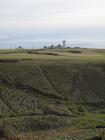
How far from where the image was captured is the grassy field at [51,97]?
49656 mm

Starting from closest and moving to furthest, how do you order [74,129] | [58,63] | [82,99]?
[74,129] < [82,99] < [58,63]

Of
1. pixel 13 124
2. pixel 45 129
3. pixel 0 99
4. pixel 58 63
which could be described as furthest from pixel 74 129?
pixel 58 63

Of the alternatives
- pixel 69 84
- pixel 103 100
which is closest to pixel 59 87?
pixel 69 84

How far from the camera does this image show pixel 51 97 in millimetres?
61500

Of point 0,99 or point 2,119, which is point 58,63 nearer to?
point 0,99

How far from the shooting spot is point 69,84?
214ft

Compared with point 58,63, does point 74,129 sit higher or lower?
lower

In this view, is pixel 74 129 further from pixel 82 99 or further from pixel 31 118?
pixel 82 99

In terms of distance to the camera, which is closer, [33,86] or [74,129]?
[74,129]

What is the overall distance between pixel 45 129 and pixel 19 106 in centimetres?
697

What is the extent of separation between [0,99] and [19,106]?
9.31ft

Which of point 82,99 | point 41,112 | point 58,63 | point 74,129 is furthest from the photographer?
point 58,63

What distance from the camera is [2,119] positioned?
5172 cm

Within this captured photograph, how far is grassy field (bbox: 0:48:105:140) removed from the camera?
49656 mm
